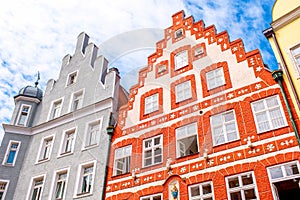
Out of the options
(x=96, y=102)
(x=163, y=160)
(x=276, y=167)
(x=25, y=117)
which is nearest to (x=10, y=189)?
(x=25, y=117)

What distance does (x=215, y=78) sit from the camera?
1525 cm

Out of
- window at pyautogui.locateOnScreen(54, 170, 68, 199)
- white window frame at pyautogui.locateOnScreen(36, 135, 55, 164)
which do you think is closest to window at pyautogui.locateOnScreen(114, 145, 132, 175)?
window at pyautogui.locateOnScreen(54, 170, 68, 199)

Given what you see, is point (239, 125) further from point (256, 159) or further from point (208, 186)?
point (208, 186)

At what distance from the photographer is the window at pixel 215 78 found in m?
15.0

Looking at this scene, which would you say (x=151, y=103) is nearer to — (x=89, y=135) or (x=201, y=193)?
(x=89, y=135)

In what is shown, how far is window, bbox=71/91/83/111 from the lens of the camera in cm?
2103

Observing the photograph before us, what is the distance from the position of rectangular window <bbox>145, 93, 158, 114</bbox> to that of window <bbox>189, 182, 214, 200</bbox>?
212 inches

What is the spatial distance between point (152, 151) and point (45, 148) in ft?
31.3

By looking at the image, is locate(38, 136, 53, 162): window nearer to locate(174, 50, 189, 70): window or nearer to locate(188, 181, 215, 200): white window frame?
locate(174, 50, 189, 70): window

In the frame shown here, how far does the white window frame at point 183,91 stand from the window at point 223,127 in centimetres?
231

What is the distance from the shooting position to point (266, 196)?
35.2 feet

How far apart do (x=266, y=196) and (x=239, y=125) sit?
3.29 meters

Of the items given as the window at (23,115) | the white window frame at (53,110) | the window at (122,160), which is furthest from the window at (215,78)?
the window at (23,115)

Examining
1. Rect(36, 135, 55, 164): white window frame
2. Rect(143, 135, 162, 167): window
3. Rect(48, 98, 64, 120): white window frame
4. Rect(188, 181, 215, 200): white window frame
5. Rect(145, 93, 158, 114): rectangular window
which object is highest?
Rect(48, 98, 64, 120): white window frame
